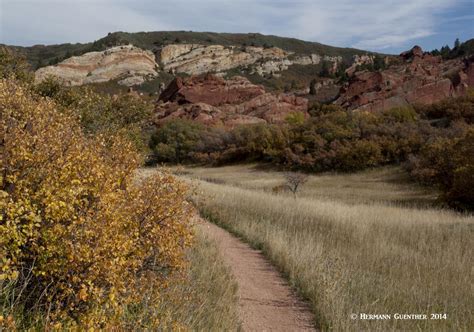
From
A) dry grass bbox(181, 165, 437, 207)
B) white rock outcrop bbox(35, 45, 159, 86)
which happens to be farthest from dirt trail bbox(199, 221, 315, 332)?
white rock outcrop bbox(35, 45, 159, 86)

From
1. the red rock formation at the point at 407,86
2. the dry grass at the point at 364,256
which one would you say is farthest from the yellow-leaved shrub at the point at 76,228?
the red rock formation at the point at 407,86

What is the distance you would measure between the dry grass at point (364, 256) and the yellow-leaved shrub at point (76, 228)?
2.49 meters

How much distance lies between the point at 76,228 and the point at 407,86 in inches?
2900

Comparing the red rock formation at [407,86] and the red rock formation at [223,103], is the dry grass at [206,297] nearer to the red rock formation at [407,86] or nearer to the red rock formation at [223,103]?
the red rock formation at [407,86]

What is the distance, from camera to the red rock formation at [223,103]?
76812 millimetres

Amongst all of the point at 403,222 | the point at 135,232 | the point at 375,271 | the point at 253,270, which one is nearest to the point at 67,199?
the point at 135,232

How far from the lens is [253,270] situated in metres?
8.83

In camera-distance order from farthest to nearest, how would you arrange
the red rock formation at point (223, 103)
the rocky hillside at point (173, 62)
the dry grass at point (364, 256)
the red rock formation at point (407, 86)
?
the rocky hillside at point (173, 62)
the red rock formation at point (223, 103)
the red rock formation at point (407, 86)
the dry grass at point (364, 256)

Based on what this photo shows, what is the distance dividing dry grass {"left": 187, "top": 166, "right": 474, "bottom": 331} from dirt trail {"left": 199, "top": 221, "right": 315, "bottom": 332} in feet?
0.85

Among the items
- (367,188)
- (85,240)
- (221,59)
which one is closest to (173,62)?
(221,59)

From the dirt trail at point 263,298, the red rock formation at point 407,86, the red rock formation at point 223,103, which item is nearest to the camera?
the dirt trail at point 263,298

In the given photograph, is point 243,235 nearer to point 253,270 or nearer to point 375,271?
point 253,270

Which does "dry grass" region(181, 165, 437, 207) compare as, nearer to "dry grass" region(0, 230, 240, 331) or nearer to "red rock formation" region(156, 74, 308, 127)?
"dry grass" region(0, 230, 240, 331)

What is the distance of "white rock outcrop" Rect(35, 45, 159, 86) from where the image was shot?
126m
